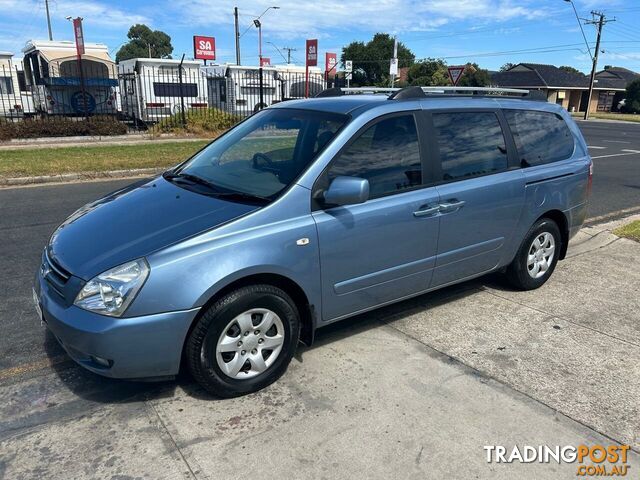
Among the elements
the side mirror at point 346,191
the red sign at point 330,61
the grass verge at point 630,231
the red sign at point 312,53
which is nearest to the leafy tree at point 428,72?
the red sign at point 330,61

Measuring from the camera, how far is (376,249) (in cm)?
355

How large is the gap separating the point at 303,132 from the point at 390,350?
5.55 feet

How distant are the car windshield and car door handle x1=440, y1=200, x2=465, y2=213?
983 millimetres

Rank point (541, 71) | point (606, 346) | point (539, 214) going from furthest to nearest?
point (541, 71)
point (539, 214)
point (606, 346)

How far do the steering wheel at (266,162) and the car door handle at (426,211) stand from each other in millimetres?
1045

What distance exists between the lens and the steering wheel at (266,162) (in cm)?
363

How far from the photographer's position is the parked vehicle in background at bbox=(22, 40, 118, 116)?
18812 millimetres

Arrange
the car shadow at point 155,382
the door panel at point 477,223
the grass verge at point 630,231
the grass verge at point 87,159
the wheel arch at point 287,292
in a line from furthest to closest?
the grass verge at point 87,159
the grass verge at point 630,231
the door panel at point 477,223
the car shadow at point 155,382
the wheel arch at point 287,292

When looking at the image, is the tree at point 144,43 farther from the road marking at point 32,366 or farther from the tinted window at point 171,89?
the road marking at point 32,366

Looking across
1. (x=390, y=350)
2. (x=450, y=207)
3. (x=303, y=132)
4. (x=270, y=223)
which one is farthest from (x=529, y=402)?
Result: (x=303, y=132)

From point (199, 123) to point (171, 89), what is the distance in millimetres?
4251

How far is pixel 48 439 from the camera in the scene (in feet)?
8.96

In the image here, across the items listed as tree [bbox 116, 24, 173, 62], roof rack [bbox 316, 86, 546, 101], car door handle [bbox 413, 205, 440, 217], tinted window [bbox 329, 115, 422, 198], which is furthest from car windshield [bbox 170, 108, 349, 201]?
tree [bbox 116, 24, 173, 62]

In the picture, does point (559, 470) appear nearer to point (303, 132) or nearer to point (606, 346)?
point (606, 346)
